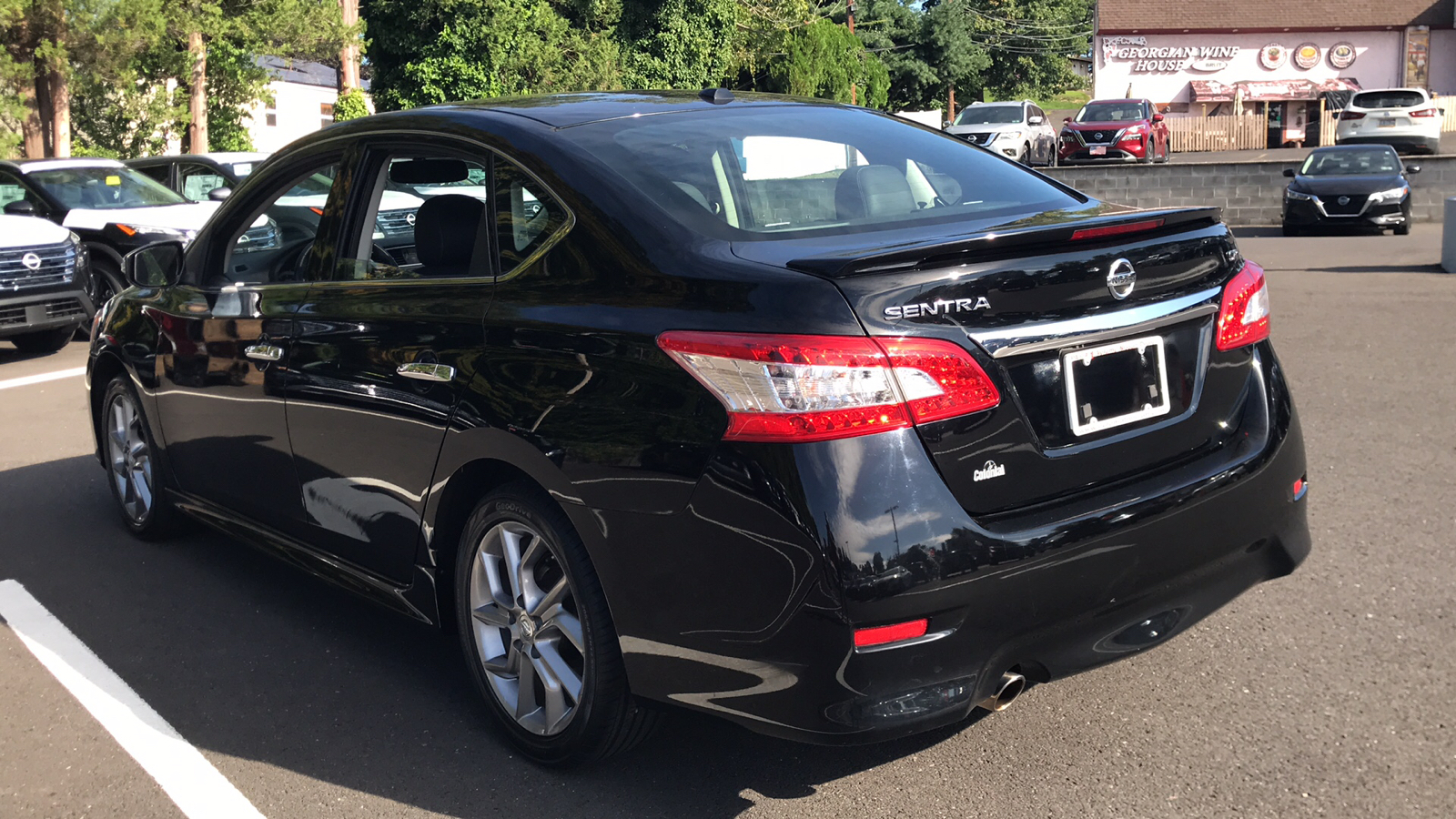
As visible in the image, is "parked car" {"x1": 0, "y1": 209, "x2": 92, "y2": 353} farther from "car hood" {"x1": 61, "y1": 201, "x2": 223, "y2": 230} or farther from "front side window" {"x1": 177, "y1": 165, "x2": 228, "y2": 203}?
"front side window" {"x1": 177, "y1": 165, "x2": 228, "y2": 203}

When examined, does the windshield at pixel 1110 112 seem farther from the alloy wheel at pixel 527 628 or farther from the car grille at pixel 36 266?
the alloy wheel at pixel 527 628

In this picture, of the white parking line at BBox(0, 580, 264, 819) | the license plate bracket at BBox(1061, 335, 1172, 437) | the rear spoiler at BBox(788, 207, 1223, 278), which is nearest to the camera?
the rear spoiler at BBox(788, 207, 1223, 278)

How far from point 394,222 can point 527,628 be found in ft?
4.80

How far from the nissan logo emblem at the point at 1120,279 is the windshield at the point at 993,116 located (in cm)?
2908

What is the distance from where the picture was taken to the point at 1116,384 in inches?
120

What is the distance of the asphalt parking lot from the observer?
332 cm

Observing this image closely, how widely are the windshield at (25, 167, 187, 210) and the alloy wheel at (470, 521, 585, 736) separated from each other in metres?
12.3

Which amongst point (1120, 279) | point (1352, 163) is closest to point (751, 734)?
point (1120, 279)

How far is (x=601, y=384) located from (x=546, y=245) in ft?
1.64

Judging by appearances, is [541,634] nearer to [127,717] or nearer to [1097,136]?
[127,717]

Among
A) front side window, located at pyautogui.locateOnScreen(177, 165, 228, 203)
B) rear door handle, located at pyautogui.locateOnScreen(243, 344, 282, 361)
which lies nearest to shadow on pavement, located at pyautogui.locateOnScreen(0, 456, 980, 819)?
rear door handle, located at pyautogui.locateOnScreen(243, 344, 282, 361)

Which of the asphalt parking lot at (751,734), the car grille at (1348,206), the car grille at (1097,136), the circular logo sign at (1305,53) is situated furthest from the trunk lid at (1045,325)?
the circular logo sign at (1305,53)

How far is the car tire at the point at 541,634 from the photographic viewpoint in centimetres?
324

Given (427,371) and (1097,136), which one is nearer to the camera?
(427,371)
